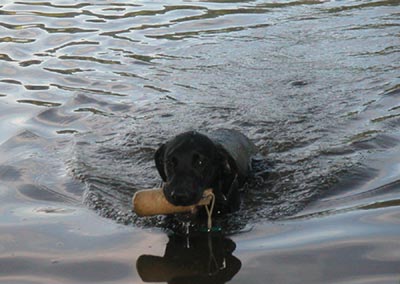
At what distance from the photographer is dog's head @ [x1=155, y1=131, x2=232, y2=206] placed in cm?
657

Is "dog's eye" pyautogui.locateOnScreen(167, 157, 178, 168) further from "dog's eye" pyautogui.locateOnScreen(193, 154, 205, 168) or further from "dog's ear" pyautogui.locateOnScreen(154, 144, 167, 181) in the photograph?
"dog's ear" pyautogui.locateOnScreen(154, 144, 167, 181)

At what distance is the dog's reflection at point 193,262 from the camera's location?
19.7 ft

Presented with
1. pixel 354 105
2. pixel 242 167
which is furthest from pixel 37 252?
pixel 354 105

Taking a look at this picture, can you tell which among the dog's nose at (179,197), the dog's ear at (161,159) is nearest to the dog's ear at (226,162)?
the dog's ear at (161,159)

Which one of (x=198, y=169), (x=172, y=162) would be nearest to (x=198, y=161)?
(x=198, y=169)

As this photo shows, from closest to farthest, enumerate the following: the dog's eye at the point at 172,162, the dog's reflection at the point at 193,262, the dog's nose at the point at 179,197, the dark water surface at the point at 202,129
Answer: the dog's reflection at the point at 193,262
the dark water surface at the point at 202,129
the dog's nose at the point at 179,197
the dog's eye at the point at 172,162

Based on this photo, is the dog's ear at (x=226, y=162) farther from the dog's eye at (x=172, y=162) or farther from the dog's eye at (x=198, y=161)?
the dog's eye at (x=172, y=162)

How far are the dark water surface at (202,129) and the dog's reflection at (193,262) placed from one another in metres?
0.02

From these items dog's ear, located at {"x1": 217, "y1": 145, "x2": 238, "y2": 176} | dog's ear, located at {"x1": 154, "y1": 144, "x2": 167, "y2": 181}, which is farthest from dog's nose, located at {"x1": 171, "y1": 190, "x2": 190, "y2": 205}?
dog's ear, located at {"x1": 217, "y1": 145, "x2": 238, "y2": 176}

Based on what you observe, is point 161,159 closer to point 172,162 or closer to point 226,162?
point 172,162

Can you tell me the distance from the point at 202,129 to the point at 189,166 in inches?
128

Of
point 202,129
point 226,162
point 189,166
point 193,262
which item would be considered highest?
point 189,166

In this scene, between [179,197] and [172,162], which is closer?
[179,197]

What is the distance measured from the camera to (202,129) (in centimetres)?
1007
